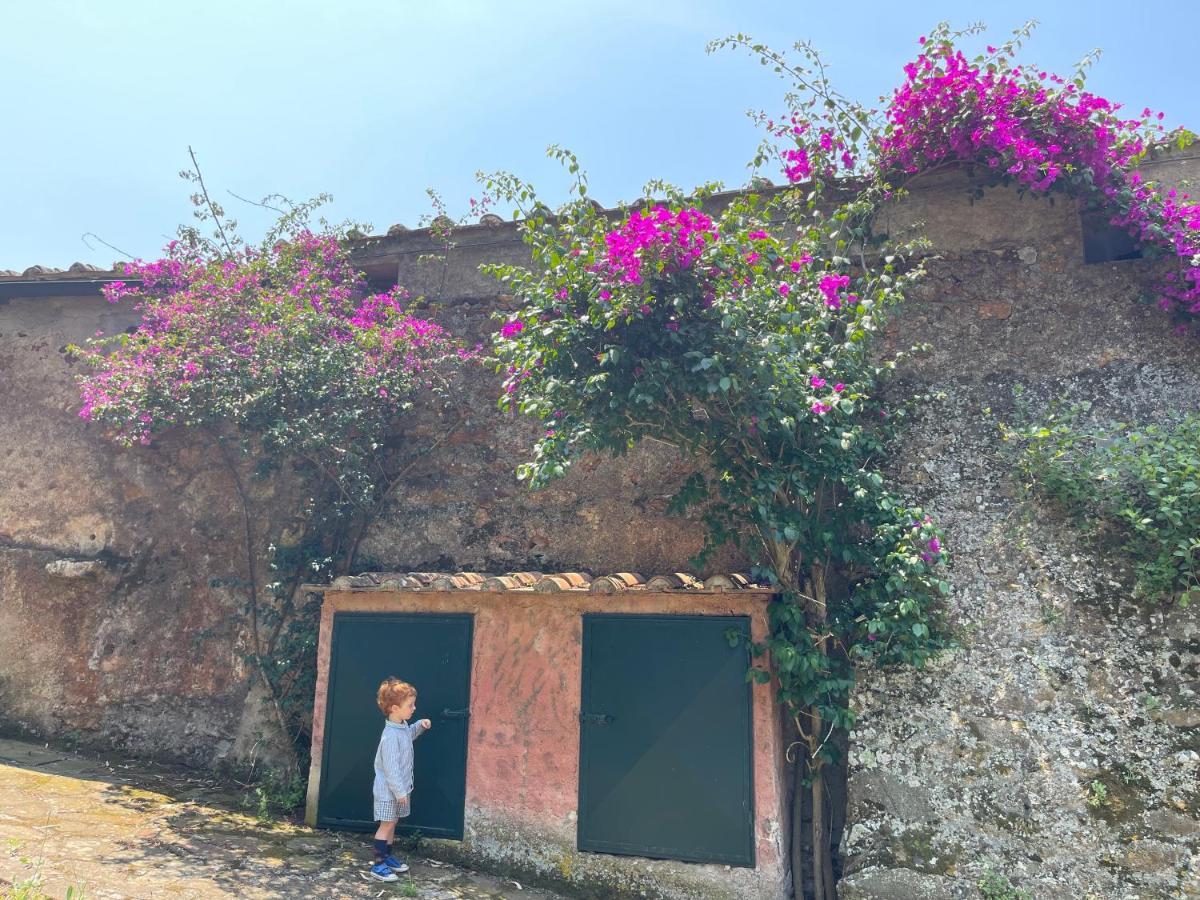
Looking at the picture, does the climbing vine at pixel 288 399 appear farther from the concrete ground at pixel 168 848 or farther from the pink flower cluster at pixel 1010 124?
the pink flower cluster at pixel 1010 124

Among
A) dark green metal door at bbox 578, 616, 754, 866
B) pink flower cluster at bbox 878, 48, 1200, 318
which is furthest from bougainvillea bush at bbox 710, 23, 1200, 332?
dark green metal door at bbox 578, 616, 754, 866

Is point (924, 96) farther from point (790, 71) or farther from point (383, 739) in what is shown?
point (383, 739)

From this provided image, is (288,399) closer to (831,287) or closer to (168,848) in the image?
Answer: (168,848)

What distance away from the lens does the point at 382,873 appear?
202 inches

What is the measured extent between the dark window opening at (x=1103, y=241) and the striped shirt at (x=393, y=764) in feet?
19.7

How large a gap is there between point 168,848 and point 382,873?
139cm

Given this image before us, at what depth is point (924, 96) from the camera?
6.08 meters

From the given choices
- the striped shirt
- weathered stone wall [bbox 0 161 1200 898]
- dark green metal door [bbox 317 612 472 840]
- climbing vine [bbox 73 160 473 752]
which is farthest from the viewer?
climbing vine [bbox 73 160 473 752]

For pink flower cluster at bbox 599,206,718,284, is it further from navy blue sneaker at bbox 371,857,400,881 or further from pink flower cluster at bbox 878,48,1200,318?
navy blue sneaker at bbox 371,857,400,881

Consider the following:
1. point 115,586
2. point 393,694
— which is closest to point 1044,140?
point 393,694

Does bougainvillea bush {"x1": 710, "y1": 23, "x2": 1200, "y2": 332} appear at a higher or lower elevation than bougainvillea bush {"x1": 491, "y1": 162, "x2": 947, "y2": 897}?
higher

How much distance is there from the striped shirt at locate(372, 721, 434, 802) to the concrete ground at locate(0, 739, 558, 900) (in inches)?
19.3

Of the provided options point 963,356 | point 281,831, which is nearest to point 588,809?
point 281,831

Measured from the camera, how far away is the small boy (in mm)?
5227
